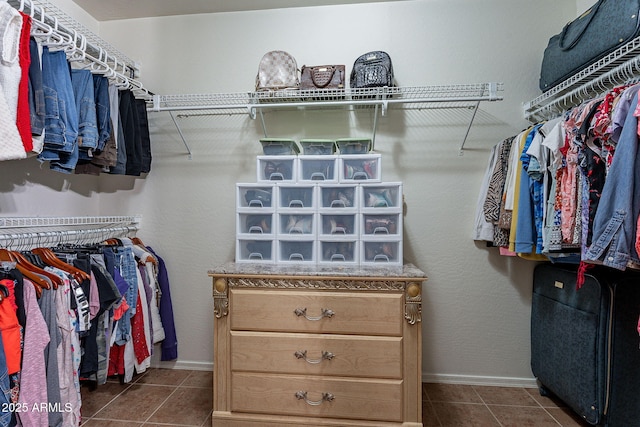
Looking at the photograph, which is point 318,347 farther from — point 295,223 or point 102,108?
point 102,108

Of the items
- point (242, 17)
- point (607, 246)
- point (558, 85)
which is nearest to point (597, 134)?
point (607, 246)

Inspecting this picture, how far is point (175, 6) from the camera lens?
2307mm

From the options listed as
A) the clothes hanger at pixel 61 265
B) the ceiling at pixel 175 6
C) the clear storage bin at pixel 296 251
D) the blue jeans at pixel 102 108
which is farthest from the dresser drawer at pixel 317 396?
the ceiling at pixel 175 6

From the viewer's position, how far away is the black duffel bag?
1439mm

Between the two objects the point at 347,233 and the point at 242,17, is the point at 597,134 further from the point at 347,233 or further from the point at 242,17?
the point at 242,17

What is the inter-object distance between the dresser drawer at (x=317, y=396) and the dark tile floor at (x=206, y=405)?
32 cm

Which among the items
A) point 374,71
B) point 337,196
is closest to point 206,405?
point 337,196

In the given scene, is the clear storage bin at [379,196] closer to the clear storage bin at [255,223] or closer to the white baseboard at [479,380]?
the clear storage bin at [255,223]

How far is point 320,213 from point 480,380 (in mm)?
1546

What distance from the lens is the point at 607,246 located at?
1215 mm

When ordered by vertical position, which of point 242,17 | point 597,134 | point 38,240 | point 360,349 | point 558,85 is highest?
point 242,17

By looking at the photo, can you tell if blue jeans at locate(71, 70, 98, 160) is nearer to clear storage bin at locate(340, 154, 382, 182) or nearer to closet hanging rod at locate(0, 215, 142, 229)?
closet hanging rod at locate(0, 215, 142, 229)

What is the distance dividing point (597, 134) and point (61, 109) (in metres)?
2.29

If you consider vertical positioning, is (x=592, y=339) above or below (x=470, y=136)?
below
